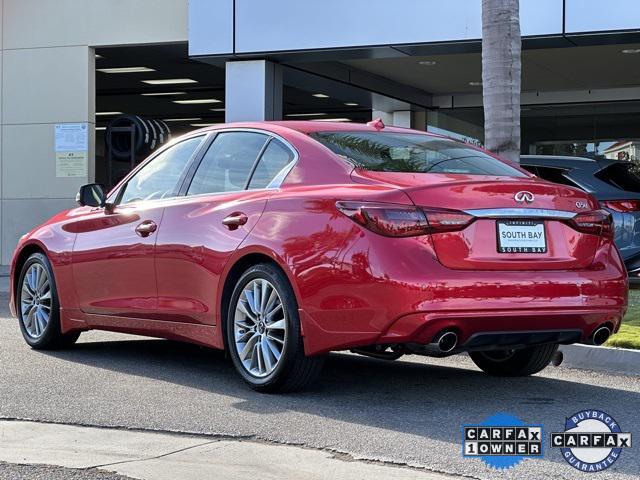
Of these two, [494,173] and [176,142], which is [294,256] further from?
[176,142]

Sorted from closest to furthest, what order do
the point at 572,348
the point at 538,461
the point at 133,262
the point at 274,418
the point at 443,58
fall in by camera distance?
1. the point at 538,461
2. the point at 274,418
3. the point at 133,262
4. the point at 572,348
5. the point at 443,58

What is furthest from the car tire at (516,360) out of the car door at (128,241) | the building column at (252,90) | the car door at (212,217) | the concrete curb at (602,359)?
the building column at (252,90)

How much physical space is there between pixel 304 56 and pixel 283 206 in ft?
36.4

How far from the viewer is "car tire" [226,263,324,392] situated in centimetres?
595

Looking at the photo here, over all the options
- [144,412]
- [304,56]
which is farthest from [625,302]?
[304,56]

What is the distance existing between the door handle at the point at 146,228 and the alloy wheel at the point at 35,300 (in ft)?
4.16

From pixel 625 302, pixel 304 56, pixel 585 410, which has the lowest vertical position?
pixel 585 410

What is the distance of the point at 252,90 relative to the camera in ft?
56.0

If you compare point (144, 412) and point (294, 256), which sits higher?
point (294, 256)

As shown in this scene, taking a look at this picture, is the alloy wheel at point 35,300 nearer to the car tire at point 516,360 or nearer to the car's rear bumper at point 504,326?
the car tire at point 516,360

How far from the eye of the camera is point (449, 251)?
5574 mm

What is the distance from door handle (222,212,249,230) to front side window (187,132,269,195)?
275 millimetres

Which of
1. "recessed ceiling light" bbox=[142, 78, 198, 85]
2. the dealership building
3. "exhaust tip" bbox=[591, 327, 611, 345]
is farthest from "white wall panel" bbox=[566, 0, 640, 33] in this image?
"recessed ceiling light" bbox=[142, 78, 198, 85]

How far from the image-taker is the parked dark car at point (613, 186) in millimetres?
11891
